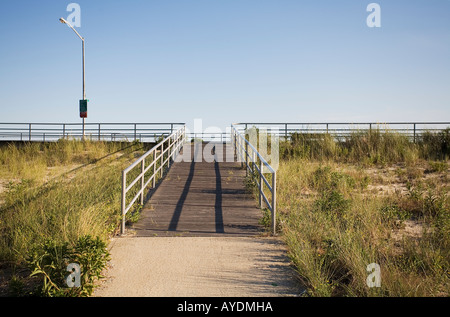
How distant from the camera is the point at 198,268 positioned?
530cm

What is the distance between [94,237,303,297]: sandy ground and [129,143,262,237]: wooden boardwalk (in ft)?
2.12

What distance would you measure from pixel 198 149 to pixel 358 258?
47.9 ft

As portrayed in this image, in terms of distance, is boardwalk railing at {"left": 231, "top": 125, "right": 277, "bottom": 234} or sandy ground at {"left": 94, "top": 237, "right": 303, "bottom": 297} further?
boardwalk railing at {"left": 231, "top": 125, "right": 277, "bottom": 234}

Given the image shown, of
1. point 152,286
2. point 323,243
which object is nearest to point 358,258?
point 323,243

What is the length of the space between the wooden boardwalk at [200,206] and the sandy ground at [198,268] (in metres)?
0.65

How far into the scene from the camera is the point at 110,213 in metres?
7.46

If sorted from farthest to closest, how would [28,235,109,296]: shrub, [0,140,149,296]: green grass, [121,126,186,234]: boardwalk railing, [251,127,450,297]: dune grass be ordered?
[121,126,186,234]: boardwalk railing → [0,140,149,296]: green grass → [251,127,450,297]: dune grass → [28,235,109,296]: shrub

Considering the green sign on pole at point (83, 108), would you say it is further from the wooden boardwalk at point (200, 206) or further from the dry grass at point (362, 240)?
the dry grass at point (362, 240)

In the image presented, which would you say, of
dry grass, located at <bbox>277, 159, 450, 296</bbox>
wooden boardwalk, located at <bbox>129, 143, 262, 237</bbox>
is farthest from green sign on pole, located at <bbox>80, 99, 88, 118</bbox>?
dry grass, located at <bbox>277, 159, 450, 296</bbox>

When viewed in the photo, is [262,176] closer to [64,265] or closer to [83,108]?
[64,265]

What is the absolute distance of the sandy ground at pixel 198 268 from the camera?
459cm

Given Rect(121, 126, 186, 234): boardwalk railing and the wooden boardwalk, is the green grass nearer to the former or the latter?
Rect(121, 126, 186, 234): boardwalk railing

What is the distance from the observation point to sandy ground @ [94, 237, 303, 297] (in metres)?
4.59
